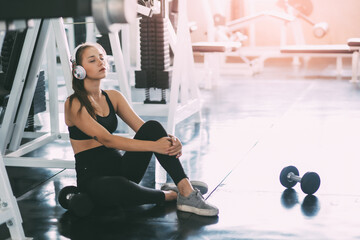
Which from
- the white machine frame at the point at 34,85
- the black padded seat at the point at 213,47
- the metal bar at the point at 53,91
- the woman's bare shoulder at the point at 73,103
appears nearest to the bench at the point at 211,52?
the black padded seat at the point at 213,47

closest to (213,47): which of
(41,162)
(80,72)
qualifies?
(41,162)

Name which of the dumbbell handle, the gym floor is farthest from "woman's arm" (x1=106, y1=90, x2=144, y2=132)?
the dumbbell handle

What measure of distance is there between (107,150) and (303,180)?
0.96 meters

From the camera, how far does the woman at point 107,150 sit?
103 inches

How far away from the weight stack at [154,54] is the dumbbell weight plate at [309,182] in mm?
1601

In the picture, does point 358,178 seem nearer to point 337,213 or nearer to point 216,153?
point 337,213

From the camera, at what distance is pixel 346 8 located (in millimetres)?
10430

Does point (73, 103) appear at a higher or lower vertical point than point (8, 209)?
higher

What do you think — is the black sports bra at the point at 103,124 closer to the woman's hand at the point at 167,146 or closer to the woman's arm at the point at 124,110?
the woman's arm at the point at 124,110

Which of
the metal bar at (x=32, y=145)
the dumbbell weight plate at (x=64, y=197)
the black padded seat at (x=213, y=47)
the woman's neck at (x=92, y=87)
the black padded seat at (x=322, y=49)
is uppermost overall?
the black padded seat at (x=213, y=47)

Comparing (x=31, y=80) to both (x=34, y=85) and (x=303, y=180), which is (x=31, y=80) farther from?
(x=303, y=180)

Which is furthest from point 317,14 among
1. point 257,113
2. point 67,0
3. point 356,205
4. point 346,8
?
point 67,0

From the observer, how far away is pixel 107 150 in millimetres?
2742

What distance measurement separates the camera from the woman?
2.61 meters
